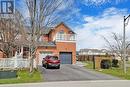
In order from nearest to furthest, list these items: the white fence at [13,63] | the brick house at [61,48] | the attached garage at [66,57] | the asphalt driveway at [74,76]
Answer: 1. the asphalt driveway at [74,76]
2. the white fence at [13,63]
3. the brick house at [61,48]
4. the attached garage at [66,57]

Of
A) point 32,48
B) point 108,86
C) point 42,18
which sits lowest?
point 108,86

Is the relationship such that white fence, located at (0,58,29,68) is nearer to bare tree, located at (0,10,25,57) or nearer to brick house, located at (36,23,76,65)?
bare tree, located at (0,10,25,57)

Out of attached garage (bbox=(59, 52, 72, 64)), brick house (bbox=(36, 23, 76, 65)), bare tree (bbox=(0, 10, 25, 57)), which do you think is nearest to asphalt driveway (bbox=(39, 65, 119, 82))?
bare tree (bbox=(0, 10, 25, 57))

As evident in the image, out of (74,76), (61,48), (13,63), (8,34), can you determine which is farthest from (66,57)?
(74,76)

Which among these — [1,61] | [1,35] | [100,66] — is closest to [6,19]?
[1,35]

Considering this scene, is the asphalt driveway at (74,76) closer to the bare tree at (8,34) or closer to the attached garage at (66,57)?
the bare tree at (8,34)

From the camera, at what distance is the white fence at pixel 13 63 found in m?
37.3

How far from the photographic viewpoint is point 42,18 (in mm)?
32500

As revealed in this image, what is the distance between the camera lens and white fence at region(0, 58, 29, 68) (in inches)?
1470

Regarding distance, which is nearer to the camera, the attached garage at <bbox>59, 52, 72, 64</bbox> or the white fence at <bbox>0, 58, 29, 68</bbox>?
the white fence at <bbox>0, 58, 29, 68</bbox>

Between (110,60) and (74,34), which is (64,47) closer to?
Result: (74,34)

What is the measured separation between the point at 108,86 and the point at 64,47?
33.1 metres

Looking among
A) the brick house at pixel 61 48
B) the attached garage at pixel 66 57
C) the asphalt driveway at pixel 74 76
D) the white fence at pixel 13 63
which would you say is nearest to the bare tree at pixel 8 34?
the white fence at pixel 13 63

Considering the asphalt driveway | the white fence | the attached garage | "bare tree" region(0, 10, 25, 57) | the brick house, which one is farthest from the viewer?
the attached garage
